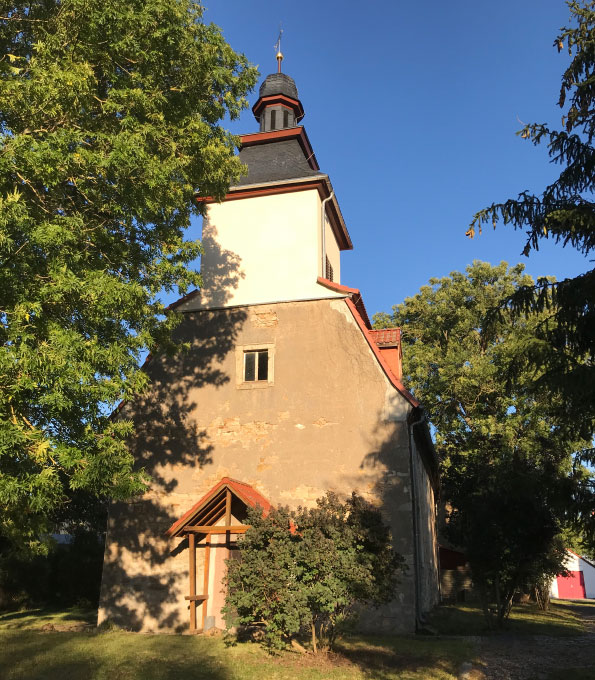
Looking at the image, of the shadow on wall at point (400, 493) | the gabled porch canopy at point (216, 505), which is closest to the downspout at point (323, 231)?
the shadow on wall at point (400, 493)

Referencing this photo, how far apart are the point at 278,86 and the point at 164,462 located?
1255cm

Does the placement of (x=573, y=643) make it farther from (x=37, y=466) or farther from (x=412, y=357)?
(x=412, y=357)

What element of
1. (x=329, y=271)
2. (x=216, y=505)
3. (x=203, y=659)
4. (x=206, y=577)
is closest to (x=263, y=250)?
(x=329, y=271)

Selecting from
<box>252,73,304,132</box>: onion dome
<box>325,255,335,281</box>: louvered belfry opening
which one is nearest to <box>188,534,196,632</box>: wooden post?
<box>325,255,335,281</box>: louvered belfry opening

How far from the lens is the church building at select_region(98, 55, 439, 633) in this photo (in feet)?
40.1

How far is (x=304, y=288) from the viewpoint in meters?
14.4

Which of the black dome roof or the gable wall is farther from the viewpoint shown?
the black dome roof

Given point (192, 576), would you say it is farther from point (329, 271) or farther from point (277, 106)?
point (277, 106)

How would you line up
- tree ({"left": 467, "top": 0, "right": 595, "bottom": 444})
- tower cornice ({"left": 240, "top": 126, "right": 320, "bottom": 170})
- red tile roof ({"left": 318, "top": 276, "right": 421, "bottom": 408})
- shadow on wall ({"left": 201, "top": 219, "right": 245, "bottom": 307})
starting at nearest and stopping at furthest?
tree ({"left": 467, "top": 0, "right": 595, "bottom": 444}) → red tile roof ({"left": 318, "top": 276, "right": 421, "bottom": 408}) → shadow on wall ({"left": 201, "top": 219, "right": 245, "bottom": 307}) → tower cornice ({"left": 240, "top": 126, "right": 320, "bottom": 170})

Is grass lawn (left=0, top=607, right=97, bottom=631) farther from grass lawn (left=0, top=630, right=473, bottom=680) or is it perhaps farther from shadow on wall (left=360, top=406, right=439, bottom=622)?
shadow on wall (left=360, top=406, right=439, bottom=622)

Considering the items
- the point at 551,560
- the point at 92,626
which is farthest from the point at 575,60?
the point at 92,626

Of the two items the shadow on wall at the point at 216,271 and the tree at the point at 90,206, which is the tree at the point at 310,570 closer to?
the tree at the point at 90,206

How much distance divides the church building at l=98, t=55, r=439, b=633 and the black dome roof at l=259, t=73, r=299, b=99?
4.03 m

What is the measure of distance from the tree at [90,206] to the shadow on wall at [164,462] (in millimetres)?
2847
